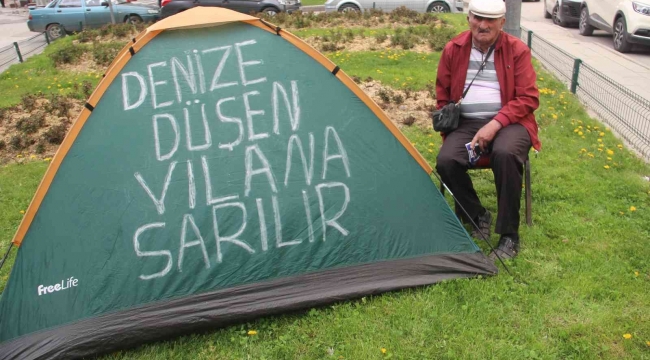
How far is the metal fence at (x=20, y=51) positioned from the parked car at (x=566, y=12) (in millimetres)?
12159

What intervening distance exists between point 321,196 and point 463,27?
29.4 ft

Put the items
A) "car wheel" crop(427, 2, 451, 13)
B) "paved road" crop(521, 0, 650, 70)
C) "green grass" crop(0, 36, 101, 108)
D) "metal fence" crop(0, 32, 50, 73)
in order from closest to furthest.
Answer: "green grass" crop(0, 36, 101, 108), "paved road" crop(521, 0, 650, 70), "metal fence" crop(0, 32, 50, 73), "car wheel" crop(427, 2, 451, 13)

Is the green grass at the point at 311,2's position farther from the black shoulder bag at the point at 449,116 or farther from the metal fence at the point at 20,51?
the black shoulder bag at the point at 449,116

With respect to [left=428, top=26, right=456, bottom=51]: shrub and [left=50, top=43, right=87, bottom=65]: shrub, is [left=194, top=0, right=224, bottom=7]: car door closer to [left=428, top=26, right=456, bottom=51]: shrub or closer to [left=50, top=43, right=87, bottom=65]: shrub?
[left=50, top=43, right=87, bottom=65]: shrub

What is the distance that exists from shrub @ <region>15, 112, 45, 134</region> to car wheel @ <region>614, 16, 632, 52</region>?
978 centimetres

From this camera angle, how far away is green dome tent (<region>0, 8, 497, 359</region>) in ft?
10.1

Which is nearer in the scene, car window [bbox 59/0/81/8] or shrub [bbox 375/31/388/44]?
shrub [bbox 375/31/388/44]

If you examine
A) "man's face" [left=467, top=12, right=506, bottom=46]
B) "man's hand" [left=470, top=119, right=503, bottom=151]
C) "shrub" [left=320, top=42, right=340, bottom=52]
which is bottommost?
"shrub" [left=320, top=42, right=340, bottom=52]

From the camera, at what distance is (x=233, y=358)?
294cm

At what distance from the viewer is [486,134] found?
358cm

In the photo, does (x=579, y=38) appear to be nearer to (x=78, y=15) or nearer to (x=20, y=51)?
(x=20, y=51)

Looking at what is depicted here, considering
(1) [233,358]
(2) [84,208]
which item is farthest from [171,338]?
(2) [84,208]

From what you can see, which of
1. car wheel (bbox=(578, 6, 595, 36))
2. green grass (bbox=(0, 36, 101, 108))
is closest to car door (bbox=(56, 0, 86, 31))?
green grass (bbox=(0, 36, 101, 108))

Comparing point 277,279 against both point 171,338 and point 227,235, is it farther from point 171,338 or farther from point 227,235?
point 171,338
